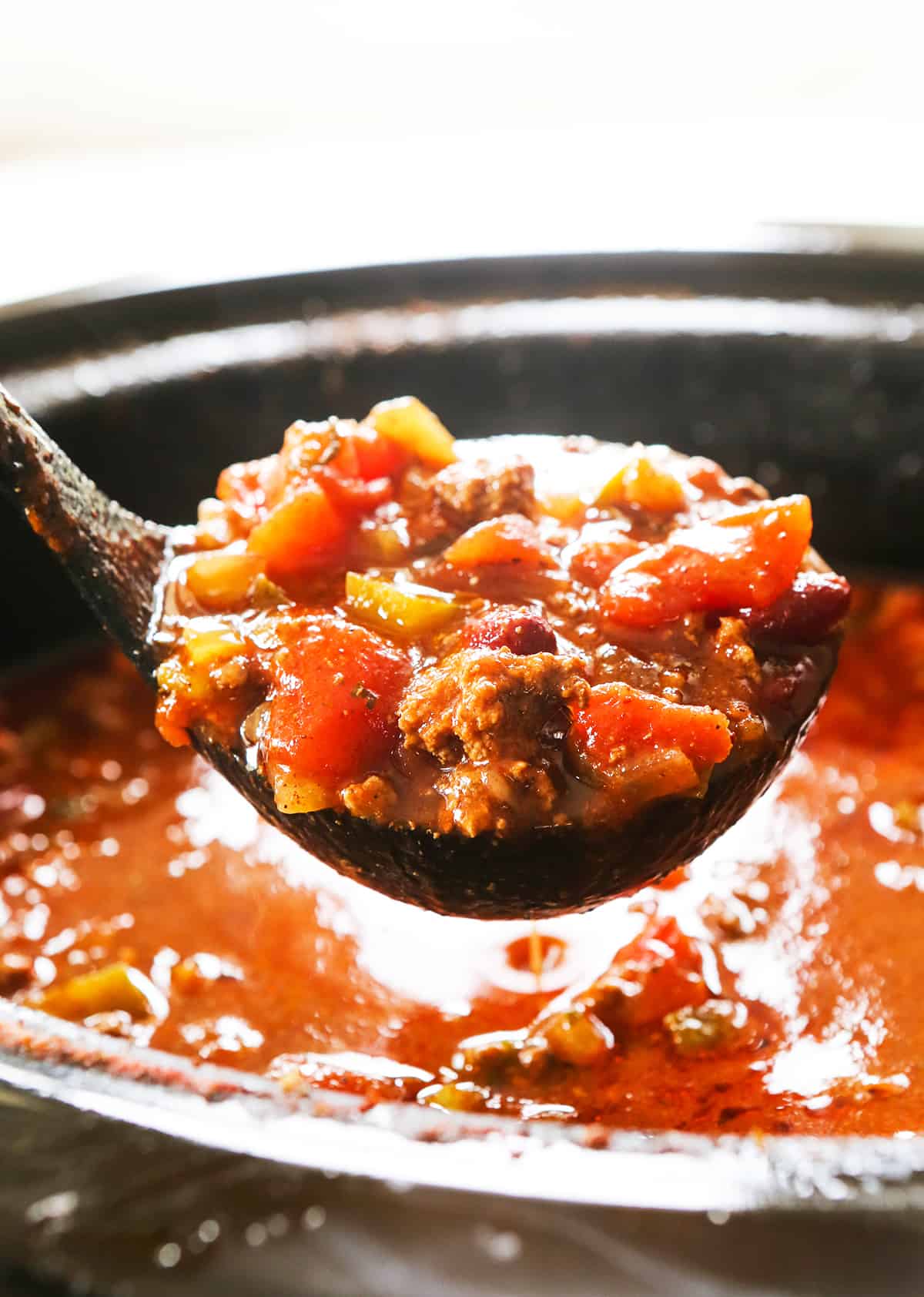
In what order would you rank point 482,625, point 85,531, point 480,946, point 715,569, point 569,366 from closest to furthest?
point 482,625 < point 715,569 < point 85,531 < point 480,946 < point 569,366

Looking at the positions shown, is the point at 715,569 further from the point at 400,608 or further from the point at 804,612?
the point at 400,608

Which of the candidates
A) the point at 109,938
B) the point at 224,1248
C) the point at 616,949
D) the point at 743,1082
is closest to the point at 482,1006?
the point at 616,949

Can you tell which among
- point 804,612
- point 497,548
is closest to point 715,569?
point 804,612

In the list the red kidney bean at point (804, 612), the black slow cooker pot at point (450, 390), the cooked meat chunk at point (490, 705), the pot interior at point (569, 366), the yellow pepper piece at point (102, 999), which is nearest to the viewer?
the black slow cooker pot at point (450, 390)

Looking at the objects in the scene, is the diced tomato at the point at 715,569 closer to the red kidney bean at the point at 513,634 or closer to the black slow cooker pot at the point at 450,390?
the red kidney bean at the point at 513,634

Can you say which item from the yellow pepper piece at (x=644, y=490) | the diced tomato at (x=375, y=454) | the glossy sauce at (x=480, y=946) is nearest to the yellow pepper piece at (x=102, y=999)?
the glossy sauce at (x=480, y=946)

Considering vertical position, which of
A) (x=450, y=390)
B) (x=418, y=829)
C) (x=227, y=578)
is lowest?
(x=450, y=390)

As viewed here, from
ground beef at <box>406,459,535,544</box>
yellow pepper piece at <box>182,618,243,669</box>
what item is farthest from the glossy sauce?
ground beef at <box>406,459,535,544</box>
